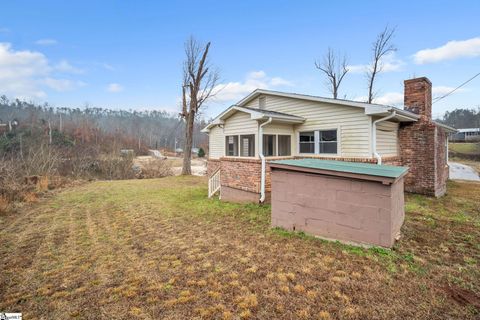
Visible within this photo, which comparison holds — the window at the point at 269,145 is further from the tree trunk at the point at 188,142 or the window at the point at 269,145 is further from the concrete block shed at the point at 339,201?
the tree trunk at the point at 188,142

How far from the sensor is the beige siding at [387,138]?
790cm

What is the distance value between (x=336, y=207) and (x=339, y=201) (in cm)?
13

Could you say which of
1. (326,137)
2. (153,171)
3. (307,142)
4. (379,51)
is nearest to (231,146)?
(307,142)

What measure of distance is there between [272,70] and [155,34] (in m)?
9.60

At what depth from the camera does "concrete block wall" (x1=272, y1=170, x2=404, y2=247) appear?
12.7 ft

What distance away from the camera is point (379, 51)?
20500 mm

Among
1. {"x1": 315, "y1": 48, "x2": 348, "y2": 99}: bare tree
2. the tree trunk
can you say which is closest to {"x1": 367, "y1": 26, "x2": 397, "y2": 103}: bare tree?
{"x1": 315, "y1": 48, "x2": 348, "y2": 99}: bare tree

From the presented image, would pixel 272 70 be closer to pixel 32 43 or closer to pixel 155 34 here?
pixel 155 34

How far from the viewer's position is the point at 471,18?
37.2 ft

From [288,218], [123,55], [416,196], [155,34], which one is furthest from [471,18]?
[123,55]

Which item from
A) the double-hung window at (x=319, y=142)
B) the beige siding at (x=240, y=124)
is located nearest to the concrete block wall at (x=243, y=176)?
the double-hung window at (x=319, y=142)

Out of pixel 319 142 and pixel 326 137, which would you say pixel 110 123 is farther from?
pixel 326 137

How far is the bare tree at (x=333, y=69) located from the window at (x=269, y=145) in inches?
686

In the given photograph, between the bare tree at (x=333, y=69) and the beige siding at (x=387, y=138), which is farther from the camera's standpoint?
the bare tree at (x=333, y=69)
